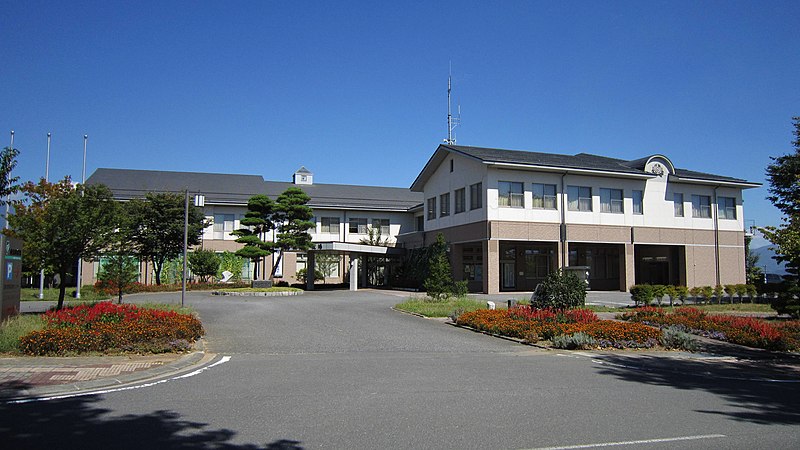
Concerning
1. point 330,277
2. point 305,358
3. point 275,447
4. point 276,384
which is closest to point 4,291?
point 305,358

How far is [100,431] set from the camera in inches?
226

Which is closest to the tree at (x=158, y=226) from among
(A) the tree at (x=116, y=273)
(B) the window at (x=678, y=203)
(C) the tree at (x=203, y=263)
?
(C) the tree at (x=203, y=263)

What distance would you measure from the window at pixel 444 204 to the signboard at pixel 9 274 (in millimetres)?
25832

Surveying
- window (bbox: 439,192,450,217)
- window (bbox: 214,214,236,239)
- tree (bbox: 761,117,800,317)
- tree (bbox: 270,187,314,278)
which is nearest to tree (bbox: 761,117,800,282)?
tree (bbox: 761,117,800,317)

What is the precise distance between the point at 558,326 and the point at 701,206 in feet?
92.6

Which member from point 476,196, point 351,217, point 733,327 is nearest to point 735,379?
point 733,327

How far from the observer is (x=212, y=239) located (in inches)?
1694

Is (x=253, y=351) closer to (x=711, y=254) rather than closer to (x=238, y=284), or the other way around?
(x=238, y=284)

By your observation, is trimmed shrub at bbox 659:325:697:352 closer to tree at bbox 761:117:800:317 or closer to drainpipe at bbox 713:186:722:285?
tree at bbox 761:117:800:317

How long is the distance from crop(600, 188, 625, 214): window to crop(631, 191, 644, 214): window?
103 centimetres

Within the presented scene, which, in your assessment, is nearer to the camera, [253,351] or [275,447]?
[275,447]

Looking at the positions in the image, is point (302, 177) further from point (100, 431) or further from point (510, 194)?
point (100, 431)

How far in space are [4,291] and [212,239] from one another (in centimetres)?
3144

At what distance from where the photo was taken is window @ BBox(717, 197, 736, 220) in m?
37.7
